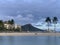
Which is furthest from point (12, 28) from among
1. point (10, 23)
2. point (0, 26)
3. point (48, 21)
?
point (48, 21)

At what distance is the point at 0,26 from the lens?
488ft

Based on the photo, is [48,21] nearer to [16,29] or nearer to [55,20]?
[55,20]

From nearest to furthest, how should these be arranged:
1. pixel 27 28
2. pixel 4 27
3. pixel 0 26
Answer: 1. pixel 0 26
2. pixel 4 27
3. pixel 27 28

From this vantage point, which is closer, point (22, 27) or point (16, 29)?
point (16, 29)

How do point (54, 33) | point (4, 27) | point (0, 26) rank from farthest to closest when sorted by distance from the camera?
1. point (4, 27)
2. point (0, 26)
3. point (54, 33)

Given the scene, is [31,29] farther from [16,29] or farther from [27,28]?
[16,29]

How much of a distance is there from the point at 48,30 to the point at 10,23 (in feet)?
87.2

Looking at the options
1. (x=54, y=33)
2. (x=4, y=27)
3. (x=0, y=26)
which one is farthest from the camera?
(x=4, y=27)

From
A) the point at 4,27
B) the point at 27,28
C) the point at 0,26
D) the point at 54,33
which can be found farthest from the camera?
the point at 27,28

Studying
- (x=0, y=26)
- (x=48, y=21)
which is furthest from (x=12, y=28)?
(x=48, y=21)

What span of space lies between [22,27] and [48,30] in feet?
137

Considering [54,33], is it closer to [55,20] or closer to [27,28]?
[55,20]

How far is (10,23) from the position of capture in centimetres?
16100

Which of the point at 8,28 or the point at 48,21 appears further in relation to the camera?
the point at 8,28
